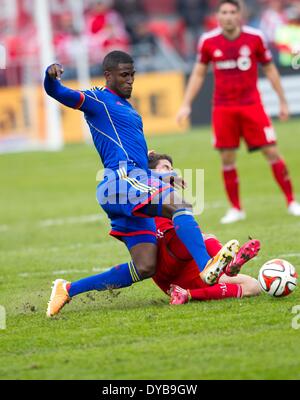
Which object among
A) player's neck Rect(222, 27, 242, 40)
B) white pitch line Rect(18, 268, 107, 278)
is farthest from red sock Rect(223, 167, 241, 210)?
white pitch line Rect(18, 268, 107, 278)

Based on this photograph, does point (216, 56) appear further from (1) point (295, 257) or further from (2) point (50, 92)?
(2) point (50, 92)

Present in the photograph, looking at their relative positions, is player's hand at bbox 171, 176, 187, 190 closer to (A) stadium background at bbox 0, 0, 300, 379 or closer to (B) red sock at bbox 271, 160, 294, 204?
(A) stadium background at bbox 0, 0, 300, 379

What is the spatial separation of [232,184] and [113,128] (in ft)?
16.9

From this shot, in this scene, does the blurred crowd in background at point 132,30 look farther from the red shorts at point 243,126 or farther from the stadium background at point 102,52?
the red shorts at point 243,126

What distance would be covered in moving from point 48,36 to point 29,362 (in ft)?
51.0

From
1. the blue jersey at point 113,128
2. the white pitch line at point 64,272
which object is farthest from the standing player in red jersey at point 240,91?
the blue jersey at point 113,128

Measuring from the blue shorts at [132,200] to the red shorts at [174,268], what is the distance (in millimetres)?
126

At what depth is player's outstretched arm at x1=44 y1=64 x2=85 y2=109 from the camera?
6.58 metres

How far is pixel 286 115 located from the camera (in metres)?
11.9

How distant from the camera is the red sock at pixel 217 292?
22.8ft

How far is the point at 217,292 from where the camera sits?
6949 millimetres

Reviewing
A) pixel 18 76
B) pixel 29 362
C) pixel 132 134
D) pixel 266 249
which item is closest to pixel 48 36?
pixel 18 76

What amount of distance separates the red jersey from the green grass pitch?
148 cm

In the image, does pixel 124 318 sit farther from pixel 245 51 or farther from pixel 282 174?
pixel 245 51
